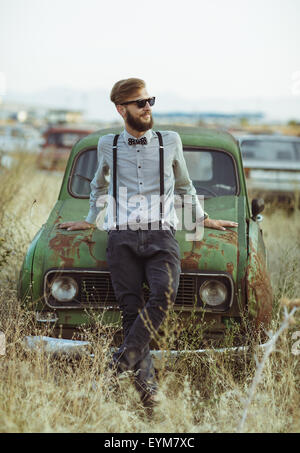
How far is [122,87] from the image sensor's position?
12.4 feet

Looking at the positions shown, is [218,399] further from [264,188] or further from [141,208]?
[264,188]

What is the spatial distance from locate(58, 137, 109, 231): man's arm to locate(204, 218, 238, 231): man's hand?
0.77m

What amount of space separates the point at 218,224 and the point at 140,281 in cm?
90

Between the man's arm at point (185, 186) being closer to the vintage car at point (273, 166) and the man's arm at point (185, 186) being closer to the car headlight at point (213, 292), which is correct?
the car headlight at point (213, 292)

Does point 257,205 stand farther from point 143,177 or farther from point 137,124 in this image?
point 137,124

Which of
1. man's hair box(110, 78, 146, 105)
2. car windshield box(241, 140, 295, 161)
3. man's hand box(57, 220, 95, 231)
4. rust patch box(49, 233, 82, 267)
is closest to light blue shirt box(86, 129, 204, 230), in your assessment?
man's hair box(110, 78, 146, 105)

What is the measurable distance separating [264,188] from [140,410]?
7.41 meters

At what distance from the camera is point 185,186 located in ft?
13.4

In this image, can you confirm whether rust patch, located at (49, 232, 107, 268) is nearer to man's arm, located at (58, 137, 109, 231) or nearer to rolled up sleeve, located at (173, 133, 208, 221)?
man's arm, located at (58, 137, 109, 231)

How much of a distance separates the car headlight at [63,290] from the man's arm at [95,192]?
440mm

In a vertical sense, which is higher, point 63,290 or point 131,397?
point 63,290

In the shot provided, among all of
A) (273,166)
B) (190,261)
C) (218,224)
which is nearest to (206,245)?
(190,261)
